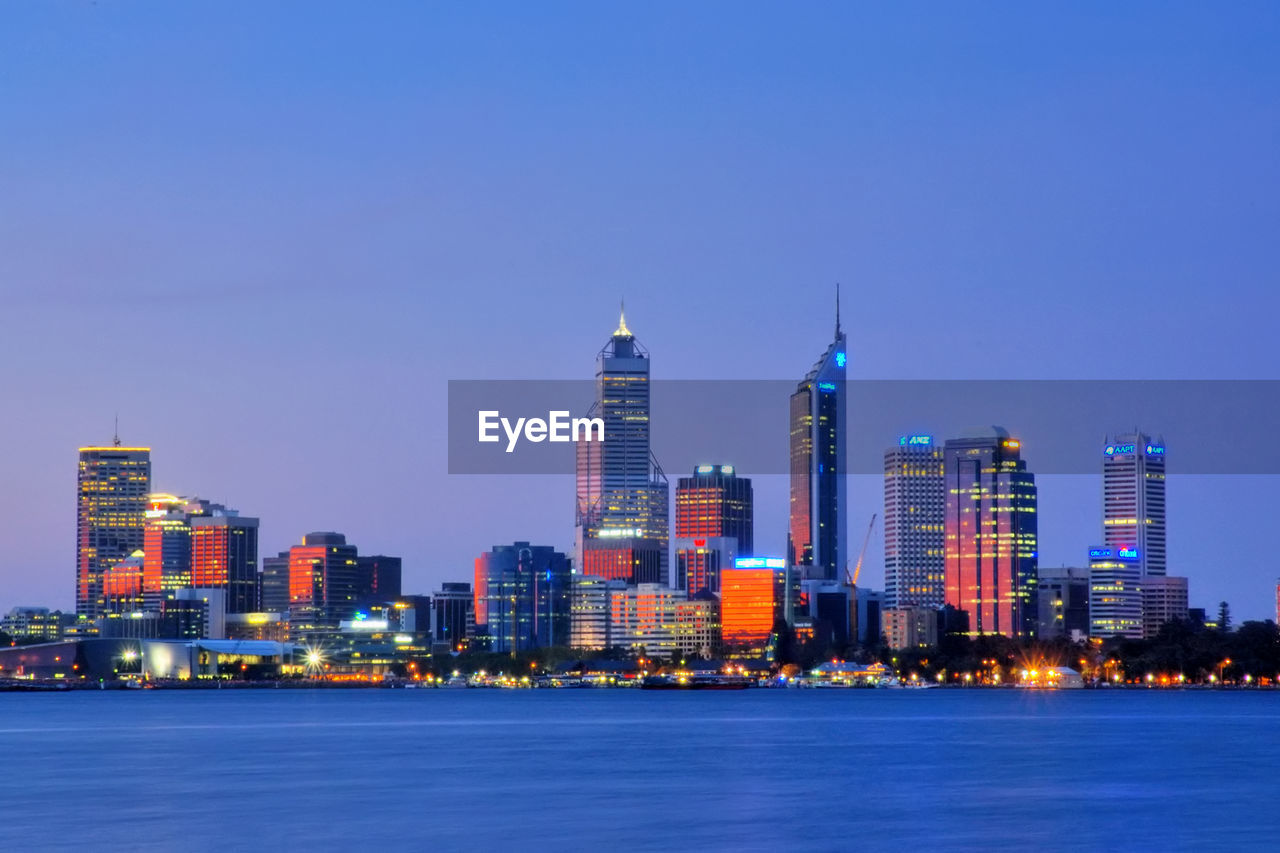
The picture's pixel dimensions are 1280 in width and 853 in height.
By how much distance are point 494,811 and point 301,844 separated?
396 inches

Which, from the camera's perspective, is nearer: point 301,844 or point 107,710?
point 301,844

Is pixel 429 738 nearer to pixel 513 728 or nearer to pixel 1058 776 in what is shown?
pixel 513 728

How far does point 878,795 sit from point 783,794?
325 cm

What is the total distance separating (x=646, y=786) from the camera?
70.1 meters

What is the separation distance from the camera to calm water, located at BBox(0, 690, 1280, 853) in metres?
53.2

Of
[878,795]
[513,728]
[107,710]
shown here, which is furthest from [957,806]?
[107,710]

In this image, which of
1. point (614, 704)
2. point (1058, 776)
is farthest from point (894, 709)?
point (1058, 776)

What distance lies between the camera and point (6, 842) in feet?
168

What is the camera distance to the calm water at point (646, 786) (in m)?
53.2

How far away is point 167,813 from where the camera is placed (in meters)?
59.4

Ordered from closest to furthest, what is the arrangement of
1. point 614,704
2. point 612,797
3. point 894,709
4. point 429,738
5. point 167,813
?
point 167,813 < point 612,797 < point 429,738 < point 894,709 < point 614,704

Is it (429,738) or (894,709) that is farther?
(894,709)

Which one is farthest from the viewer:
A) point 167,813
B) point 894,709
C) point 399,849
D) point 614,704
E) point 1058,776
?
point 614,704

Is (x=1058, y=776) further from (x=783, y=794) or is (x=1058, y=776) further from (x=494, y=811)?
(x=494, y=811)
